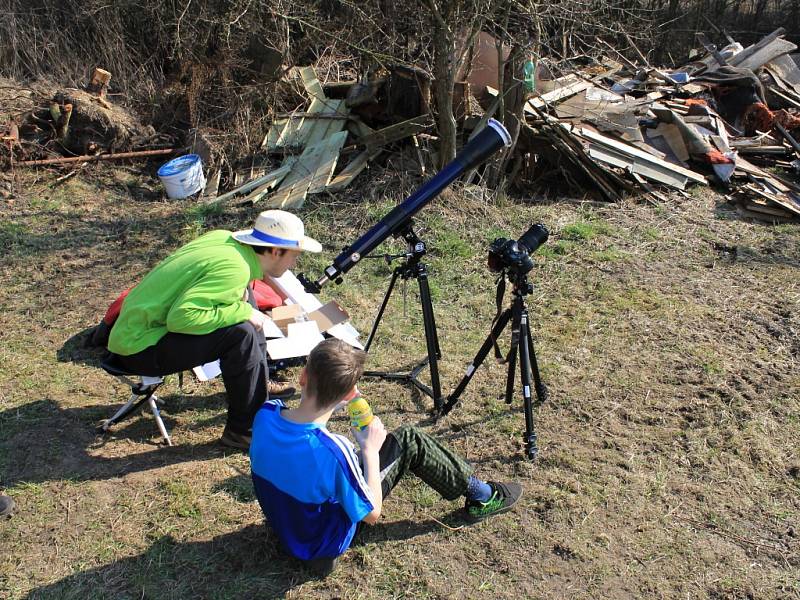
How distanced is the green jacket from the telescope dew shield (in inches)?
21.0

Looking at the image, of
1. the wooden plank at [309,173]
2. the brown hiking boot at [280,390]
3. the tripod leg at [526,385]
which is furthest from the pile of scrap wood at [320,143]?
the tripod leg at [526,385]

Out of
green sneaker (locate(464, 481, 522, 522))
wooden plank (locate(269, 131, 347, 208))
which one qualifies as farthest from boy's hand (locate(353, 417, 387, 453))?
wooden plank (locate(269, 131, 347, 208))

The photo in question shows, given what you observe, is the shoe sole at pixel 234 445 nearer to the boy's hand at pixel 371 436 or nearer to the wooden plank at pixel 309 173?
the boy's hand at pixel 371 436

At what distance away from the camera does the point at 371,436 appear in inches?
113

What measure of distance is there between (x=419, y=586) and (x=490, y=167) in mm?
5760

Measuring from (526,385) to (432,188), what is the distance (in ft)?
4.18

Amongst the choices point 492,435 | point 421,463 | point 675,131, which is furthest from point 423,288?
point 675,131

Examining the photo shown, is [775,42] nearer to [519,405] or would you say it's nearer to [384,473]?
[519,405]

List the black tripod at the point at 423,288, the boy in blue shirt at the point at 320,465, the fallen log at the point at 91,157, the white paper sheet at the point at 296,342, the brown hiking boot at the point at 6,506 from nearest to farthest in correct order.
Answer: the boy in blue shirt at the point at 320,465
the brown hiking boot at the point at 6,506
the black tripod at the point at 423,288
the white paper sheet at the point at 296,342
the fallen log at the point at 91,157

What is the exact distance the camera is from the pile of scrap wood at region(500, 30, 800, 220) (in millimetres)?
8078

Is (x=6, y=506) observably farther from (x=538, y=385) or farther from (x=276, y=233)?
(x=538, y=385)

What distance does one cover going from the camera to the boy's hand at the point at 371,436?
2859 mm

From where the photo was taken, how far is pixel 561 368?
16.5ft

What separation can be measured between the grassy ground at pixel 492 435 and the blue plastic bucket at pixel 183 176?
0.85 m
